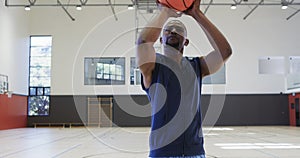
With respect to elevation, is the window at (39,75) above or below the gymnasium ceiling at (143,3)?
below

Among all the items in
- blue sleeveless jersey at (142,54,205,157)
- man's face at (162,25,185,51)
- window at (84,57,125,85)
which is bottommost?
blue sleeveless jersey at (142,54,205,157)

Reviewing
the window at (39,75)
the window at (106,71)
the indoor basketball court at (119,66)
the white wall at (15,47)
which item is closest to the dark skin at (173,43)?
the white wall at (15,47)

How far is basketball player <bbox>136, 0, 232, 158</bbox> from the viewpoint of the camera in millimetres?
1819

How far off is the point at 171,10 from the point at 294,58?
71.8 feet


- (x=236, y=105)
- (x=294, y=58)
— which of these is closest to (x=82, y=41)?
(x=236, y=105)

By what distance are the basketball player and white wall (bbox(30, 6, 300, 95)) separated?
20254 millimetres

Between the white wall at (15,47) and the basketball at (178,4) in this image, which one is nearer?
the basketball at (178,4)

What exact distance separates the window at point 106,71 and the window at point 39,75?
247 cm

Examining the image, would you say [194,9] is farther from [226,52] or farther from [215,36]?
[226,52]

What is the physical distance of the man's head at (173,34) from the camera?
1.84m

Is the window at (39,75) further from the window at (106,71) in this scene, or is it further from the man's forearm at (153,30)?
the man's forearm at (153,30)

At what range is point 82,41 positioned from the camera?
895 inches

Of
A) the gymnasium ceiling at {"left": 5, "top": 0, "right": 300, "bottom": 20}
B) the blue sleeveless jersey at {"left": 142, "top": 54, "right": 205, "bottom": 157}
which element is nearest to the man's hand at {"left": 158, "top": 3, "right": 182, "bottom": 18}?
the blue sleeveless jersey at {"left": 142, "top": 54, "right": 205, "bottom": 157}

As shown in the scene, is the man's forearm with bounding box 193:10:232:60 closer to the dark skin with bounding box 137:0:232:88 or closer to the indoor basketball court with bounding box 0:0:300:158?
the dark skin with bounding box 137:0:232:88
